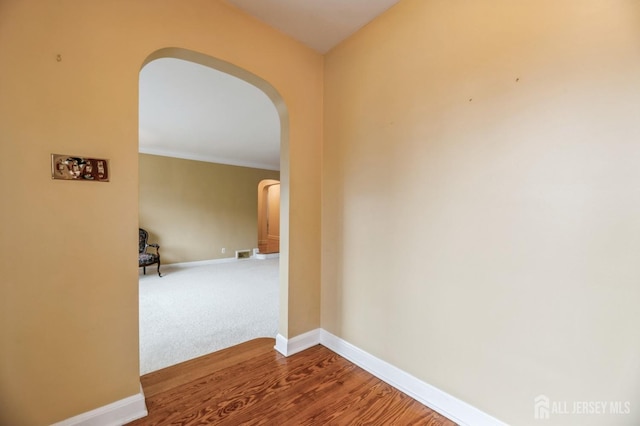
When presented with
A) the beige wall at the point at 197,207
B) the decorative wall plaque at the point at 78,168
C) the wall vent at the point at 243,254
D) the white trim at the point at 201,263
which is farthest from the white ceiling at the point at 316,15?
the wall vent at the point at 243,254

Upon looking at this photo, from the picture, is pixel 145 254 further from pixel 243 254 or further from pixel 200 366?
pixel 200 366

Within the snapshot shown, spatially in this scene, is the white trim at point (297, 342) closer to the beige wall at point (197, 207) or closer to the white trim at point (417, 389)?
the white trim at point (417, 389)

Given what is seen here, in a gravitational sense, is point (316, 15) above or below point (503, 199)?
above

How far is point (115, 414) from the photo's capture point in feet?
4.34

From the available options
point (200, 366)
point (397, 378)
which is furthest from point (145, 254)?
point (397, 378)

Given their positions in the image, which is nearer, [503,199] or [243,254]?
[503,199]

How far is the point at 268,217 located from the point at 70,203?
789 cm

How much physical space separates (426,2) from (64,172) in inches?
89.8

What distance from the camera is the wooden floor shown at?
1.38 metres

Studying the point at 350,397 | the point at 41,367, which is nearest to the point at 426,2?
the point at 350,397

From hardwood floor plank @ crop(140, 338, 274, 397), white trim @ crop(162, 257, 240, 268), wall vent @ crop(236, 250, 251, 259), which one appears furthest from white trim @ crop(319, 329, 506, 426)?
wall vent @ crop(236, 250, 251, 259)

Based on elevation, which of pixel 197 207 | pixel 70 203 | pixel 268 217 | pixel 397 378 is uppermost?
pixel 197 207

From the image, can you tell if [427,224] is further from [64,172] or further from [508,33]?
[64,172]

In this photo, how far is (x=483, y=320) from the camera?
4.25ft
